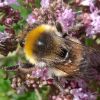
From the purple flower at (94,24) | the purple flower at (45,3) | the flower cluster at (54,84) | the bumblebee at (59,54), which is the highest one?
the purple flower at (45,3)

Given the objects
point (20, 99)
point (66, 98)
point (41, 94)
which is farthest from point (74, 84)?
point (20, 99)

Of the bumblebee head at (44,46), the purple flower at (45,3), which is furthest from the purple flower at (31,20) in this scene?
the bumblebee head at (44,46)

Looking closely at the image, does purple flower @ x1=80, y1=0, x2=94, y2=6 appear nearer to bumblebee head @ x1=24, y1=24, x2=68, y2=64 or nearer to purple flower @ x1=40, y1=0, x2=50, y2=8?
purple flower @ x1=40, y1=0, x2=50, y2=8

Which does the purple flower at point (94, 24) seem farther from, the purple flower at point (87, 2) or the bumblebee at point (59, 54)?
the bumblebee at point (59, 54)

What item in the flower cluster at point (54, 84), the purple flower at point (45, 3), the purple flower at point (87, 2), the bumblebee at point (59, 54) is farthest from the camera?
the purple flower at point (87, 2)

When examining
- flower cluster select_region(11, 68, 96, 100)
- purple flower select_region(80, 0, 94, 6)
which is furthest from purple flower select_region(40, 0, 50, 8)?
flower cluster select_region(11, 68, 96, 100)

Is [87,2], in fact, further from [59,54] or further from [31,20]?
[59,54]

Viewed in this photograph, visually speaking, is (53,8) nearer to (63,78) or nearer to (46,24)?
(46,24)

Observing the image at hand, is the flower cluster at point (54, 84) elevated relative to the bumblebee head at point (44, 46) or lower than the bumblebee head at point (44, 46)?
lower
